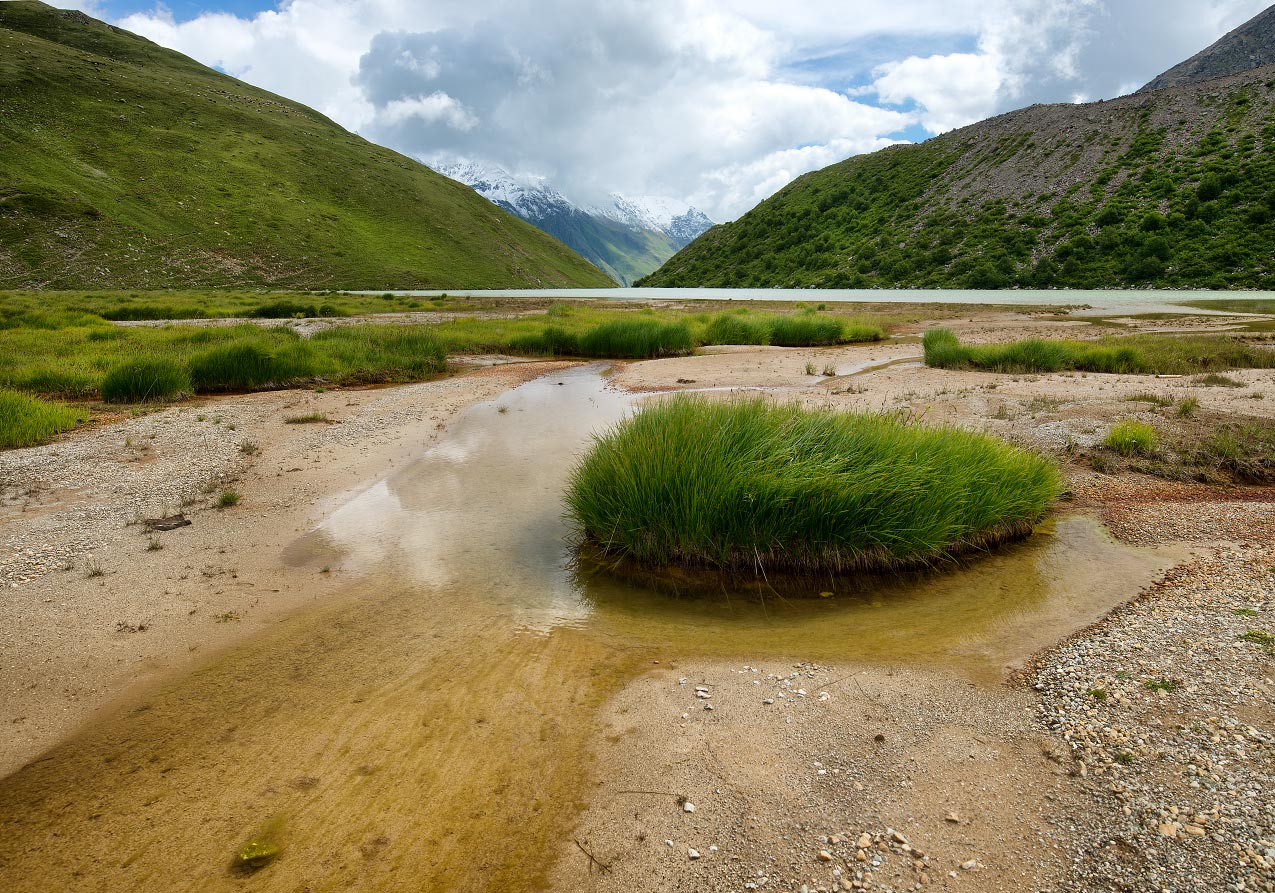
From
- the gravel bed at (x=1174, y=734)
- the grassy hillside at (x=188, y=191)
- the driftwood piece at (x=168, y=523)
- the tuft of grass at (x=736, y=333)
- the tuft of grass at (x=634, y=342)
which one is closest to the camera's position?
the gravel bed at (x=1174, y=734)

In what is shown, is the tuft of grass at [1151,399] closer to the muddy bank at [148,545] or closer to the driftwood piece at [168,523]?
the muddy bank at [148,545]

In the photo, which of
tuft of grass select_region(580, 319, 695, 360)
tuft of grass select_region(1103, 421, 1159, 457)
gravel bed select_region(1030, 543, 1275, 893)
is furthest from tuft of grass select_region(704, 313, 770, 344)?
gravel bed select_region(1030, 543, 1275, 893)

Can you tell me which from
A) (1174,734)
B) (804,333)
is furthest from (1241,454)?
(804,333)

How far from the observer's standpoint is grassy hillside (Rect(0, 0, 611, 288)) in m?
98.0

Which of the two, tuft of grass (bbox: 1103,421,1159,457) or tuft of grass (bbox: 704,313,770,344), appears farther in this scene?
tuft of grass (bbox: 704,313,770,344)

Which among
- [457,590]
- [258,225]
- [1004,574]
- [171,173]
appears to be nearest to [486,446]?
[457,590]

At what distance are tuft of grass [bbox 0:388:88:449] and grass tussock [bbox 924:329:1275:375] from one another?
82.5ft

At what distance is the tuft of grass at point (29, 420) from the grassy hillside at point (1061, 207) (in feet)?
334

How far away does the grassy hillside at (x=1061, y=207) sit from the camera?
273ft

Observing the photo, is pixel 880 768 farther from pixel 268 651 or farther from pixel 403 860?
pixel 268 651

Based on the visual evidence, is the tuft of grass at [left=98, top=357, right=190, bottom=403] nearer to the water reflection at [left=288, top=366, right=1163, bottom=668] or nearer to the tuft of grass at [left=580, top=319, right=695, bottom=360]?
the water reflection at [left=288, top=366, right=1163, bottom=668]

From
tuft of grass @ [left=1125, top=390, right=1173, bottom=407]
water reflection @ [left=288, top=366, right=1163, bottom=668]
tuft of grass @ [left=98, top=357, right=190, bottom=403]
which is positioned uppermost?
tuft of grass @ [left=98, top=357, right=190, bottom=403]

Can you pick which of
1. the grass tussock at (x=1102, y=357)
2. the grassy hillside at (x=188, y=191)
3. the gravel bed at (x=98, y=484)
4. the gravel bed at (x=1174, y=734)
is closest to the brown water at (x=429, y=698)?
the gravel bed at (x=1174, y=734)

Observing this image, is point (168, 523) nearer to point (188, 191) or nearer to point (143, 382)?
point (143, 382)
